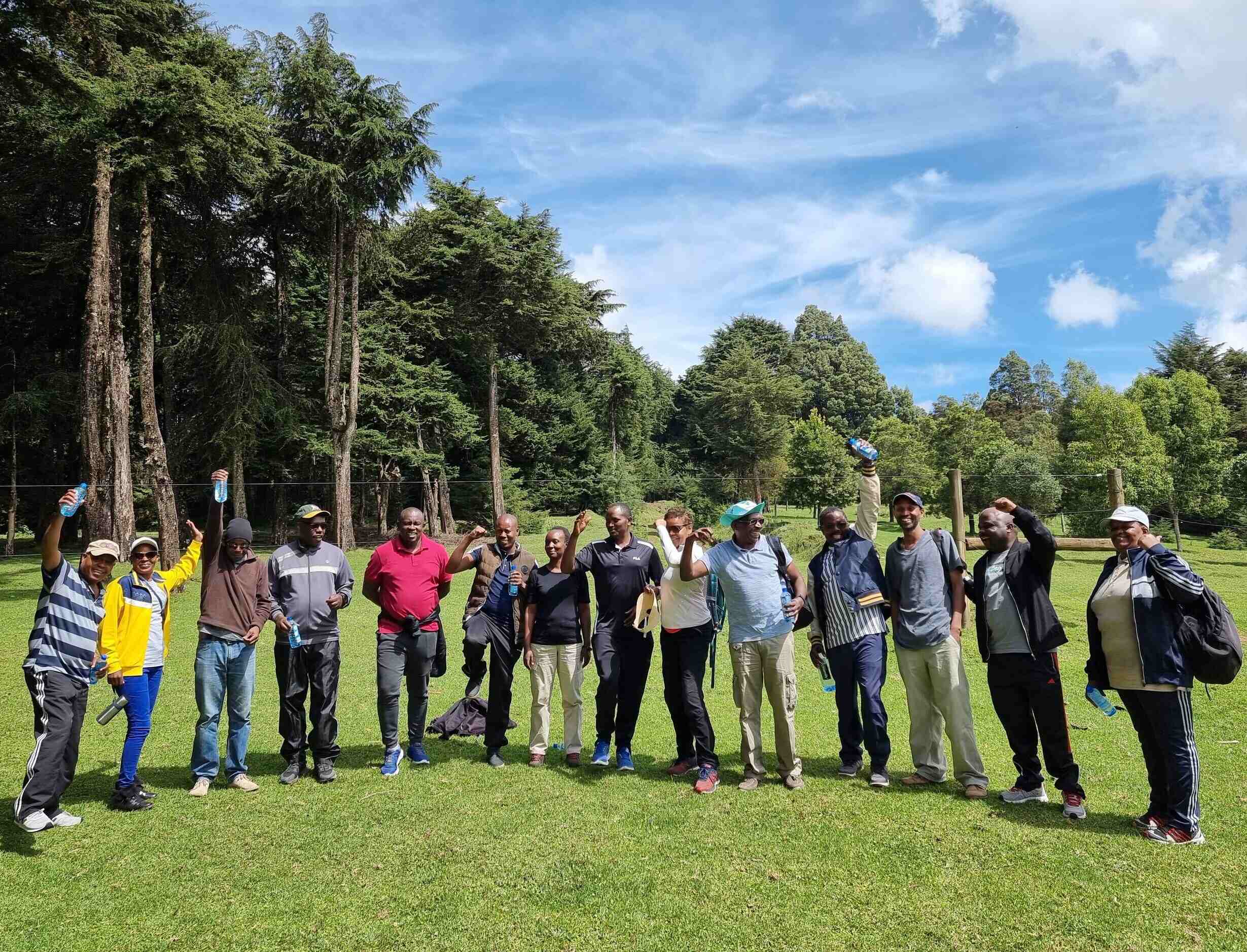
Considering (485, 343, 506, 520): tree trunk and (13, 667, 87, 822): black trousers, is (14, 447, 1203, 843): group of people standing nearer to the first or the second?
(13, 667, 87, 822): black trousers

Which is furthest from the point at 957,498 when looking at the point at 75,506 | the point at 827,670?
the point at 75,506

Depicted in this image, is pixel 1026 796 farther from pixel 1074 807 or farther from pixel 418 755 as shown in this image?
pixel 418 755

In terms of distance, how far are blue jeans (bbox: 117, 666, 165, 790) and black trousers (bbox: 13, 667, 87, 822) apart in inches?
14.2

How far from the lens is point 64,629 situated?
16.0ft

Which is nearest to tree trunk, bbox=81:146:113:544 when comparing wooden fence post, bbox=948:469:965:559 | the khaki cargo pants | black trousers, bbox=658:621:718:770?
black trousers, bbox=658:621:718:770

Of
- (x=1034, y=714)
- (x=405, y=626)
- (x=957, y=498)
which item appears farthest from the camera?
(x=957, y=498)

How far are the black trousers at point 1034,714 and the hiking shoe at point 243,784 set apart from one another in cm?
531

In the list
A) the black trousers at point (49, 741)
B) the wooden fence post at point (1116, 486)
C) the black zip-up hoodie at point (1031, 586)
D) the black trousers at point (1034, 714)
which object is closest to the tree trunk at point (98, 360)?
the black trousers at point (49, 741)

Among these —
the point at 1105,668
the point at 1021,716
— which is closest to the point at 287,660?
the point at 1021,716

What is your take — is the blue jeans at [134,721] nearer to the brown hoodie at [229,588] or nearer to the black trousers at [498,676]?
the brown hoodie at [229,588]

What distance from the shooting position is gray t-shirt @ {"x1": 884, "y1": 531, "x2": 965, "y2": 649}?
5.48 meters

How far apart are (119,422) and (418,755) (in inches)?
750

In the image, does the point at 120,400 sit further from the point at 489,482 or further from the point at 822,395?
the point at 822,395

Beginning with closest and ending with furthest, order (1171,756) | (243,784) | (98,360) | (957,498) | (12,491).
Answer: (1171,756) → (243,784) → (957,498) → (98,360) → (12,491)
